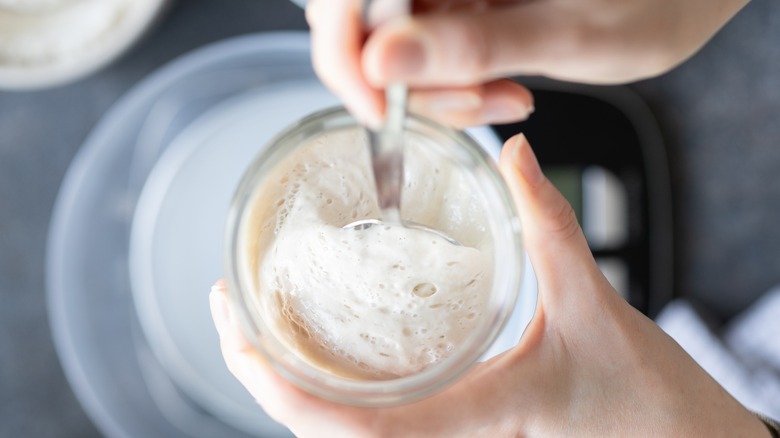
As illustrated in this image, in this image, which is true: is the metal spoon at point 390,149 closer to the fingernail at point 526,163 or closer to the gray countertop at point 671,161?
the fingernail at point 526,163

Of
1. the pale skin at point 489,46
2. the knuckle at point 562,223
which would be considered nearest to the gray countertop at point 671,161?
the pale skin at point 489,46

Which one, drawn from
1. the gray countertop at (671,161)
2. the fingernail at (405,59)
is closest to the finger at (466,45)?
the fingernail at (405,59)

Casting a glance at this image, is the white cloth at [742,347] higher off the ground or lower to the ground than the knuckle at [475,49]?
lower

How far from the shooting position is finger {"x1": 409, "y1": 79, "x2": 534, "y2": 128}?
1.21ft

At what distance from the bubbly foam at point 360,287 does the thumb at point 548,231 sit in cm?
3

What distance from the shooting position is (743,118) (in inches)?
26.5

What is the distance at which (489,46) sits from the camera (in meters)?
0.35

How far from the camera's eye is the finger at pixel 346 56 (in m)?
0.33

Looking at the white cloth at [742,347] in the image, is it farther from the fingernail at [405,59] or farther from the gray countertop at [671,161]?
the fingernail at [405,59]

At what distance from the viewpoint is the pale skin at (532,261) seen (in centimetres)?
34

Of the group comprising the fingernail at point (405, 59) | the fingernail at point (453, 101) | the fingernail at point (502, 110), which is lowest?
the fingernail at point (502, 110)

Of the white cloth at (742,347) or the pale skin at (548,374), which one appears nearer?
the pale skin at (548,374)

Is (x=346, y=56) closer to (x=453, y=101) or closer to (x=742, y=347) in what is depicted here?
(x=453, y=101)

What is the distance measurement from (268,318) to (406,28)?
14 cm
